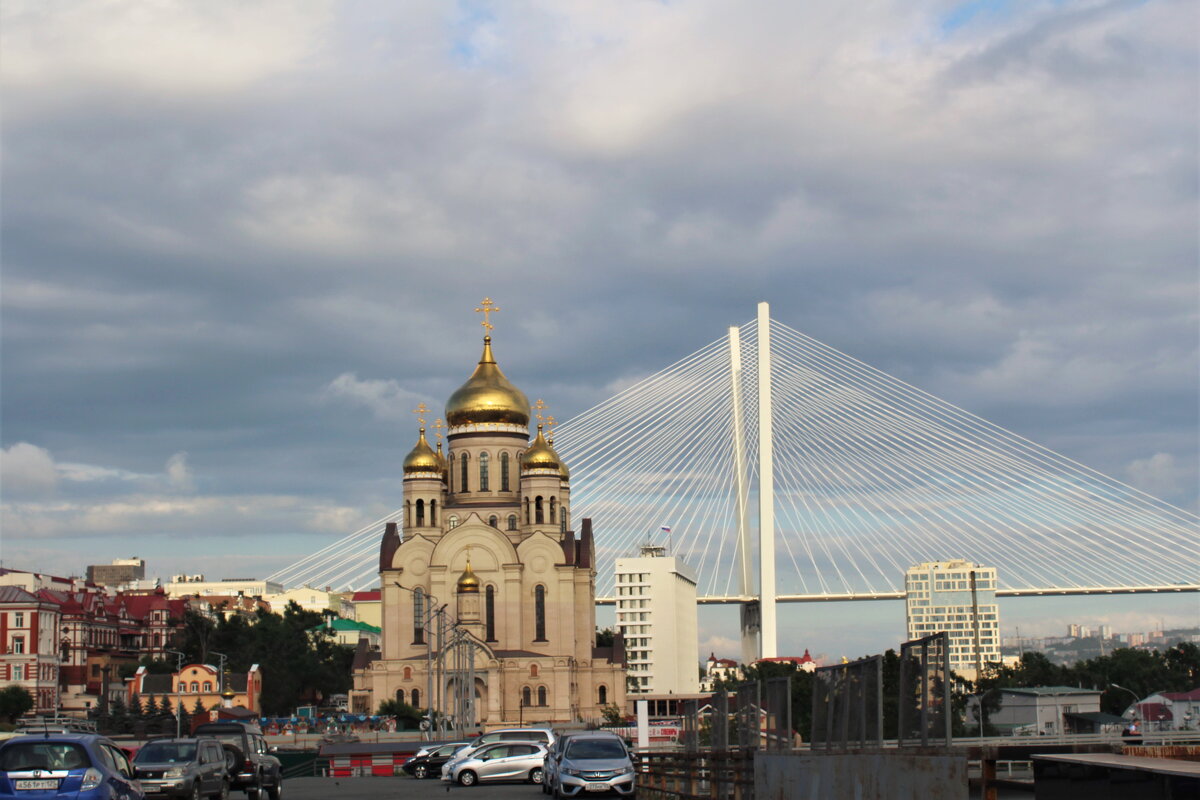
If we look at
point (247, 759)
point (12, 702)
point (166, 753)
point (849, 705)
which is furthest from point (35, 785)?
point (12, 702)

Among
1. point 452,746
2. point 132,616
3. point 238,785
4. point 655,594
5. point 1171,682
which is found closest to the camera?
point 238,785

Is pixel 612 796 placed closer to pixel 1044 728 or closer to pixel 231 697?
pixel 1044 728

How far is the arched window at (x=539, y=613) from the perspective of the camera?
260ft

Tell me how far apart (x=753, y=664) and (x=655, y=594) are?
126 feet

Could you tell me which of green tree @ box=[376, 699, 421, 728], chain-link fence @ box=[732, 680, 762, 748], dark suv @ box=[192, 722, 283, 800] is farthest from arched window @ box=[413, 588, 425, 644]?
chain-link fence @ box=[732, 680, 762, 748]

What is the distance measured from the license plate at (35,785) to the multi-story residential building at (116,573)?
152517mm

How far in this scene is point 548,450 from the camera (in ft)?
268

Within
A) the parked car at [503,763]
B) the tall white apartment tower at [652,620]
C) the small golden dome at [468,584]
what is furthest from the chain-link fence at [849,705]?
the tall white apartment tower at [652,620]

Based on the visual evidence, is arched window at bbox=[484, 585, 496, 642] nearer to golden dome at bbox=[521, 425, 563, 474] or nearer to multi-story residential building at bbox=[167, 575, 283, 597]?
golden dome at bbox=[521, 425, 563, 474]

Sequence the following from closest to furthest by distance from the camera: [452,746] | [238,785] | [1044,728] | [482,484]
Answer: [238,785] → [452,746] → [1044,728] → [482,484]

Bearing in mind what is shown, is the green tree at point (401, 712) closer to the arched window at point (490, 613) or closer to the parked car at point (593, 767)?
the arched window at point (490, 613)

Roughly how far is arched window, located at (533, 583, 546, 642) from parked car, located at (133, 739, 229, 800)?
183 ft

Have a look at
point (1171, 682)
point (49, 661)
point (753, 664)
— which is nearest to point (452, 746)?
point (49, 661)

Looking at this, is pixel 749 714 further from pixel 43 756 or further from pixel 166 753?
pixel 43 756
